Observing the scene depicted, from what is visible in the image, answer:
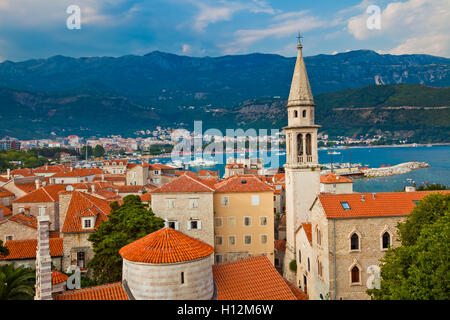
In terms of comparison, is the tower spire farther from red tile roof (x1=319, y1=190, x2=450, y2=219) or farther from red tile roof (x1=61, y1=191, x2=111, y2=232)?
red tile roof (x1=61, y1=191, x2=111, y2=232)

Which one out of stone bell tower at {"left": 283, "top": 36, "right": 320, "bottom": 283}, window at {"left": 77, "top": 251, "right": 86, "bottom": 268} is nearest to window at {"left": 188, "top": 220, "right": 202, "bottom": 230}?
stone bell tower at {"left": 283, "top": 36, "right": 320, "bottom": 283}

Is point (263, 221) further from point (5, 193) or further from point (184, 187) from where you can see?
point (5, 193)

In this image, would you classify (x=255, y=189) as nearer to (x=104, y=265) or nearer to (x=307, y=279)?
(x=307, y=279)

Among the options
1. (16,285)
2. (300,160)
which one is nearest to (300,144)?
(300,160)

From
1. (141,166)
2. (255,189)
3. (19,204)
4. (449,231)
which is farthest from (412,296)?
(141,166)

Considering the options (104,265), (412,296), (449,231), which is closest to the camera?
(412,296)
